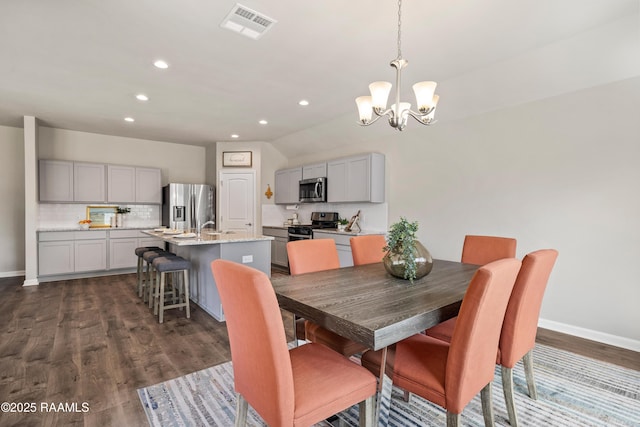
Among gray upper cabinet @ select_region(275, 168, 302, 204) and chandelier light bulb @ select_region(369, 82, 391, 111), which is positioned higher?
chandelier light bulb @ select_region(369, 82, 391, 111)

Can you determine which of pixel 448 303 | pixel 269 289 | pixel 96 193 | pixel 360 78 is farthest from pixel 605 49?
pixel 96 193

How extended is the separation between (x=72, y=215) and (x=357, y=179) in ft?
17.2

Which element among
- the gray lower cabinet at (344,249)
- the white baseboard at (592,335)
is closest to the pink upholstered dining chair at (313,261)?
the gray lower cabinet at (344,249)

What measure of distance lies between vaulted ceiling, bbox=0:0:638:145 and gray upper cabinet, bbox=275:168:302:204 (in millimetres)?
2019

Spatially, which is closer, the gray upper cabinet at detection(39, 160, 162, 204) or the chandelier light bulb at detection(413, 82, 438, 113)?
the chandelier light bulb at detection(413, 82, 438, 113)

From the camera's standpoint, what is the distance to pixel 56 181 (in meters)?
5.25

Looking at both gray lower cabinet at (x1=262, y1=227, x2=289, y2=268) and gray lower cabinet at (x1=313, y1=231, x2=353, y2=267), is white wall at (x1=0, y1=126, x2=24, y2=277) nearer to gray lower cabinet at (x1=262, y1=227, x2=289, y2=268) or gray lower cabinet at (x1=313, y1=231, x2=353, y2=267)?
gray lower cabinet at (x1=262, y1=227, x2=289, y2=268)

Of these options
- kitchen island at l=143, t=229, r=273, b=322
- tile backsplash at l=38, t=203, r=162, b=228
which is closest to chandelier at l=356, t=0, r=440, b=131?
A: kitchen island at l=143, t=229, r=273, b=322

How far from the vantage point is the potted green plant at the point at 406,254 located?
1.91 m

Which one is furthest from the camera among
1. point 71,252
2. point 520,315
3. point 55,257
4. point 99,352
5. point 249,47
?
point 71,252

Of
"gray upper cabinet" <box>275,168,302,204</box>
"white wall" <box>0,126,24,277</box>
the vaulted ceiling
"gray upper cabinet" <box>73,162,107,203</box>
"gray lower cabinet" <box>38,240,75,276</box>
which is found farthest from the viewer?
"gray upper cabinet" <box>275,168,302,204</box>

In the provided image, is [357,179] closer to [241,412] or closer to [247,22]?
[247,22]

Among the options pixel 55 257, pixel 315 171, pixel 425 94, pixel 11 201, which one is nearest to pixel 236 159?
pixel 315 171

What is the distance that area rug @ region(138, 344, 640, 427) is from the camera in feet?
5.87
